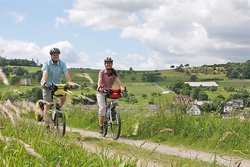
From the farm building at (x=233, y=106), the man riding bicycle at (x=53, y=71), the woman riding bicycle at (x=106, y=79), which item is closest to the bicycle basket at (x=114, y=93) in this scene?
the woman riding bicycle at (x=106, y=79)

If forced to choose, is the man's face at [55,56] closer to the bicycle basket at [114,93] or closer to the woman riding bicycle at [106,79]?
the woman riding bicycle at [106,79]

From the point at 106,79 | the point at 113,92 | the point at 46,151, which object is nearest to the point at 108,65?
the point at 106,79

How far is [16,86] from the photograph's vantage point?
4496 millimetres

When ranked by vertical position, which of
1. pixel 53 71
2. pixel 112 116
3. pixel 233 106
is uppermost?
pixel 53 71

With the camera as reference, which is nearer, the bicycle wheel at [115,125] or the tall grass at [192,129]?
the tall grass at [192,129]

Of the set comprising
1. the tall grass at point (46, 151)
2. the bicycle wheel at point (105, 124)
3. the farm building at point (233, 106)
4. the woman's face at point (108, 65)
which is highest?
the woman's face at point (108, 65)

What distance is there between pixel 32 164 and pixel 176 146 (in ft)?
24.2

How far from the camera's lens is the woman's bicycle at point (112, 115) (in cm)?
1253

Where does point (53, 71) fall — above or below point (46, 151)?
above

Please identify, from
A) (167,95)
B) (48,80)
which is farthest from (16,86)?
(167,95)

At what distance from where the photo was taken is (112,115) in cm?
1298

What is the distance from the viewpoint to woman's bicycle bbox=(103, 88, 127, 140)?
12.5m

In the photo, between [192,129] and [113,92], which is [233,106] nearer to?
[192,129]

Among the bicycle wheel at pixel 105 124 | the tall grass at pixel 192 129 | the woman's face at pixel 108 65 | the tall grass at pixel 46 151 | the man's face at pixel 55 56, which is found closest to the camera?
the tall grass at pixel 46 151
